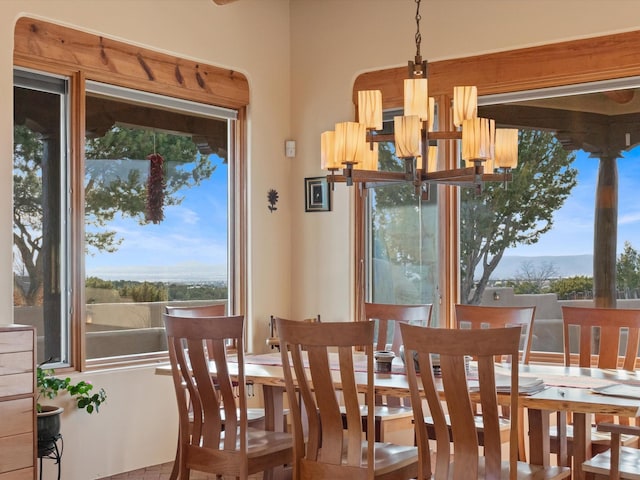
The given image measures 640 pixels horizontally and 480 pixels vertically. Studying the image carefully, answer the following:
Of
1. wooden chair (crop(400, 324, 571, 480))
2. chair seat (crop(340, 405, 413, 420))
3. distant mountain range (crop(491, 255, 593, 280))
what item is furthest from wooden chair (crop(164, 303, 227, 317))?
distant mountain range (crop(491, 255, 593, 280))

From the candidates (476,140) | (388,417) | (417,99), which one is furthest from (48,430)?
(476,140)

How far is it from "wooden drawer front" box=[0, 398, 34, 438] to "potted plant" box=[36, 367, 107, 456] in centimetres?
22

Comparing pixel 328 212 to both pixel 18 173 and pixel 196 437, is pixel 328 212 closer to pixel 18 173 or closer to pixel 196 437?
pixel 18 173

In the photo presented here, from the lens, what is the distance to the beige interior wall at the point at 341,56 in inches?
208

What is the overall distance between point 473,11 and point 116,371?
3.17 metres

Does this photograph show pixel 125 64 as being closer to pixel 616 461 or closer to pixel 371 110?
pixel 371 110

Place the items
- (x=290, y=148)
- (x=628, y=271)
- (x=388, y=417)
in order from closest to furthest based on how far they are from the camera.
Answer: (x=388, y=417) < (x=628, y=271) < (x=290, y=148)

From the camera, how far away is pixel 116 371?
493cm

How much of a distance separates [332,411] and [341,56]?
337 cm

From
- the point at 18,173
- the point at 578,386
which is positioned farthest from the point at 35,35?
the point at 578,386

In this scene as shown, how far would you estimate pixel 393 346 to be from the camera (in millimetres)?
4504

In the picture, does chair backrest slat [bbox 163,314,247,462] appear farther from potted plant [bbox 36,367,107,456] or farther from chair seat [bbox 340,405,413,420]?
potted plant [bbox 36,367,107,456]

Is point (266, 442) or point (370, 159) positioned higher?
point (370, 159)

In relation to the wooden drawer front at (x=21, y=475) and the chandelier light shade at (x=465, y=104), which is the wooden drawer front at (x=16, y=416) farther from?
the chandelier light shade at (x=465, y=104)
